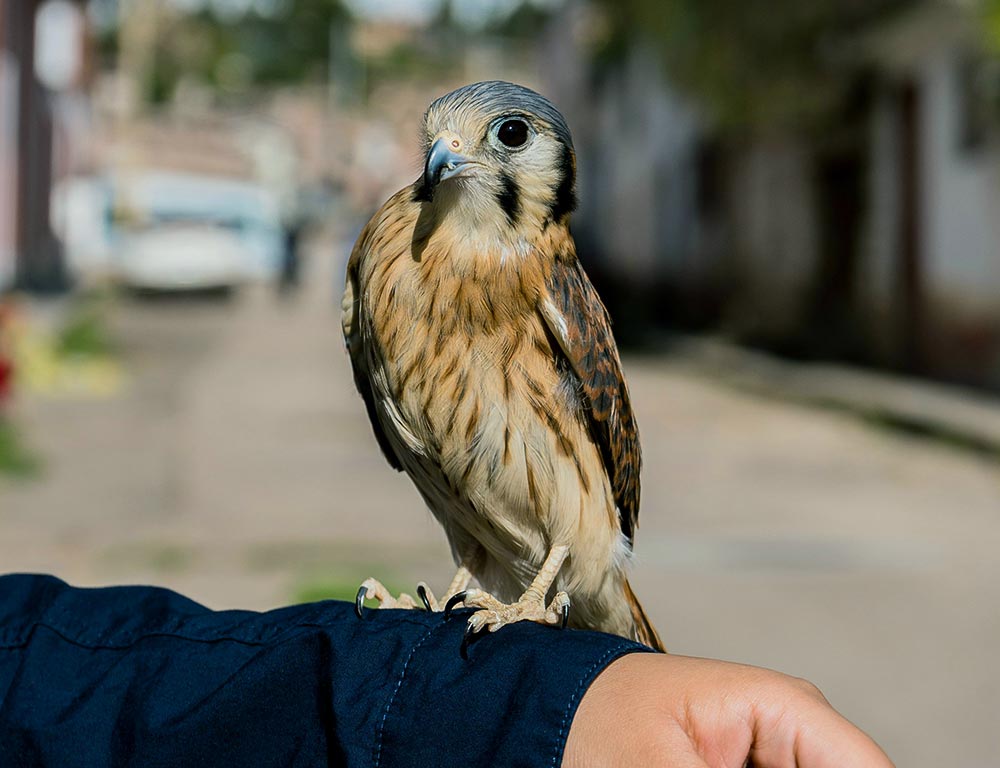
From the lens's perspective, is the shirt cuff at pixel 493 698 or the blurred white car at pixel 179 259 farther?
the blurred white car at pixel 179 259

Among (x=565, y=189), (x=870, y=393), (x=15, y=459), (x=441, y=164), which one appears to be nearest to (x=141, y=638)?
(x=441, y=164)

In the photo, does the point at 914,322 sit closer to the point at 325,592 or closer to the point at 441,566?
the point at 441,566

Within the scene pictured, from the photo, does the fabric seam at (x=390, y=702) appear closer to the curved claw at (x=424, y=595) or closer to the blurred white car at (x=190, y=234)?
the curved claw at (x=424, y=595)

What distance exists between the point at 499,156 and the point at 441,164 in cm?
9

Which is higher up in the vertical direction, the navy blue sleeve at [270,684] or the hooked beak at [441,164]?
the hooked beak at [441,164]

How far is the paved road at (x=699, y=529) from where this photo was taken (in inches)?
198

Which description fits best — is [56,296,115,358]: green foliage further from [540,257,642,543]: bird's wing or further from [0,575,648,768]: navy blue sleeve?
[0,575,648,768]: navy blue sleeve

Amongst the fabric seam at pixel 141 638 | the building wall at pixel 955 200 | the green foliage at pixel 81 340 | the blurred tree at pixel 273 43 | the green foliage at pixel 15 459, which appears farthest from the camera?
the blurred tree at pixel 273 43

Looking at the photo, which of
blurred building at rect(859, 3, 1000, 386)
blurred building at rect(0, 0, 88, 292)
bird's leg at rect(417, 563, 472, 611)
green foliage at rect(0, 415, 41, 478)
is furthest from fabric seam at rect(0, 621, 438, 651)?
blurred building at rect(0, 0, 88, 292)

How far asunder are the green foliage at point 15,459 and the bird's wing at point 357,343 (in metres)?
6.64

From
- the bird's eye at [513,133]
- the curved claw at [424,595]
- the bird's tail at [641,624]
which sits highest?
the bird's eye at [513,133]

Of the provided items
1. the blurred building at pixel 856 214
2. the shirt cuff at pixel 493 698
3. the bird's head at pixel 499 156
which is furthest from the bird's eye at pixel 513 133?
the blurred building at pixel 856 214

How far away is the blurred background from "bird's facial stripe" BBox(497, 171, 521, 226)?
24 cm

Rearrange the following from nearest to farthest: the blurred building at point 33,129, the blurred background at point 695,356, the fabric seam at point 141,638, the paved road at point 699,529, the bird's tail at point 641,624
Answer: the fabric seam at point 141,638
the bird's tail at point 641,624
the paved road at point 699,529
the blurred background at point 695,356
the blurred building at point 33,129
